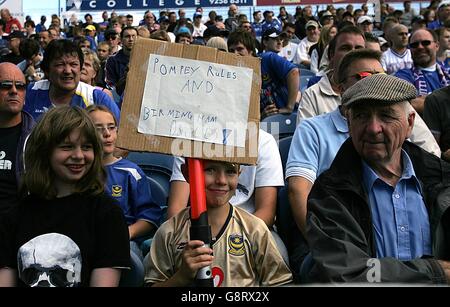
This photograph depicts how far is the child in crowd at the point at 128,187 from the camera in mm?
3793

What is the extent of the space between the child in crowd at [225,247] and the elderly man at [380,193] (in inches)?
12.4

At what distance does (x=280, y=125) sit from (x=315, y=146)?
5.64ft

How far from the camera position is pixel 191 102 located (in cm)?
241

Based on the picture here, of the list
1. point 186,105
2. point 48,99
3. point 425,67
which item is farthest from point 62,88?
point 425,67

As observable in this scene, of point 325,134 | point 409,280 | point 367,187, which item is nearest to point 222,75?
point 367,187

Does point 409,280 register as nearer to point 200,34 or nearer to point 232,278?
point 232,278

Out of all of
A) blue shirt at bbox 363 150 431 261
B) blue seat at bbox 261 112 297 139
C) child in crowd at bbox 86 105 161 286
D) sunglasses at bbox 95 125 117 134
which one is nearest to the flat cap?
blue shirt at bbox 363 150 431 261

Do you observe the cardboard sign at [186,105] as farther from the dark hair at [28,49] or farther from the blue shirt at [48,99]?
the dark hair at [28,49]

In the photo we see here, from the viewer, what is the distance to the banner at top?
23.9m

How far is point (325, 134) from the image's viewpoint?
141 inches

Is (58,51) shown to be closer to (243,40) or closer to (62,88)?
(62,88)

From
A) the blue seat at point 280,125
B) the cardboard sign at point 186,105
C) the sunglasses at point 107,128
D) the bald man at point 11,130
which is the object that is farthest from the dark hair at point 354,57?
the bald man at point 11,130

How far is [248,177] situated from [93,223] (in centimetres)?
117

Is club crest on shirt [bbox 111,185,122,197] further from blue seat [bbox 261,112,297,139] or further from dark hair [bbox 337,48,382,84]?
blue seat [bbox 261,112,297,139]
